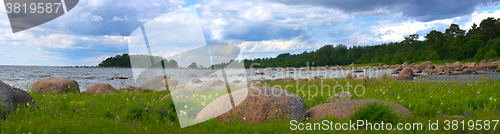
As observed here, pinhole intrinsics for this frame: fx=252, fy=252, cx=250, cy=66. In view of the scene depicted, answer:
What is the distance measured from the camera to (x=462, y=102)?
28.4 feet

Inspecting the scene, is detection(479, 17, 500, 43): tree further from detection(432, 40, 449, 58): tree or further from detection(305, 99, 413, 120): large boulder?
detection(305, 99, 413, 120): large boulder

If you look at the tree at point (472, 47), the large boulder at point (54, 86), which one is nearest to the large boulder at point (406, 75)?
the large boulder at point (54, 86)

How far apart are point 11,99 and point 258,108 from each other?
277 inches

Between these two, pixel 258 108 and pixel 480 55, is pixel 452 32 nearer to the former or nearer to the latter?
pixel 480 55

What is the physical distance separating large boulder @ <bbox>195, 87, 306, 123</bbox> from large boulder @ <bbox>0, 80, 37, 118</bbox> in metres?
5.07

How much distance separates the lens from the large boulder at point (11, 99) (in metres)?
6.72

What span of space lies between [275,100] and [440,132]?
3.64 meters

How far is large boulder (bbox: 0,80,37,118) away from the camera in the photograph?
265 inches

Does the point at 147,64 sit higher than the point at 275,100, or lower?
higher

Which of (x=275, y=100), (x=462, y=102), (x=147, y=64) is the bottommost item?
(x=462, y=102)

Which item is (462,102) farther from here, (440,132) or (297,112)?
(297,112)

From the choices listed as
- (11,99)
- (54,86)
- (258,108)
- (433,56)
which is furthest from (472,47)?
(11,99)

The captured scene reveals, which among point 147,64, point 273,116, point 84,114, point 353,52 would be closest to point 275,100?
point 273,116

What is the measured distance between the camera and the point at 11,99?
7.17 metres
